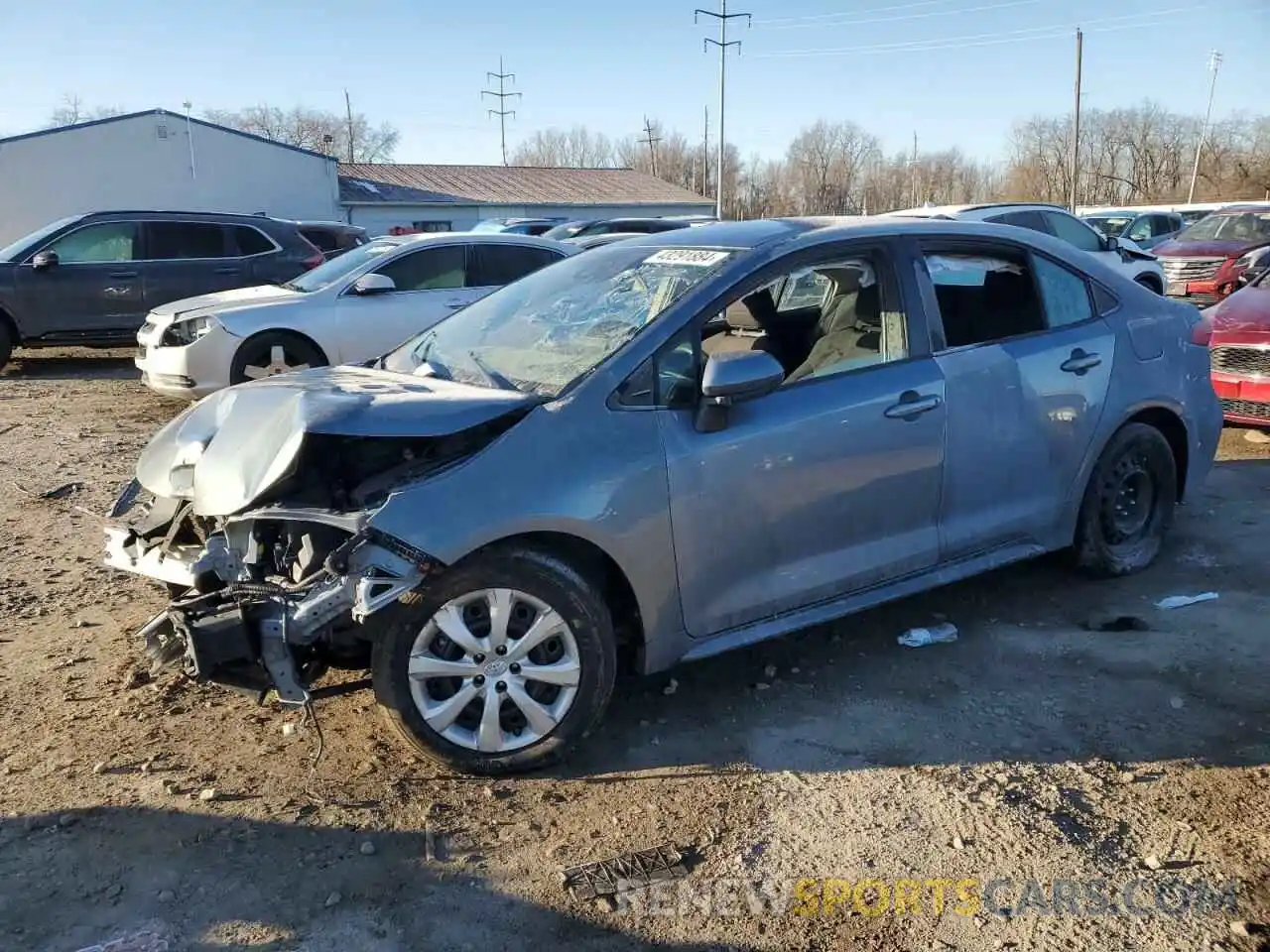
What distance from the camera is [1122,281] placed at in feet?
16.2

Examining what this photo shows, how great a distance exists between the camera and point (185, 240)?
12.6m

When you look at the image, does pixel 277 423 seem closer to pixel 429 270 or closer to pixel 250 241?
pixel 429 270

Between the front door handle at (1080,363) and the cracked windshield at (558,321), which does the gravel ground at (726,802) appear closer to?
the front door handle at (1080,363)

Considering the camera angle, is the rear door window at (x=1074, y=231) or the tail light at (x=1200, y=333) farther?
the rear door window at (x=1074, y=231)

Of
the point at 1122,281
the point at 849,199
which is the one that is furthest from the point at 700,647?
the point at 849,199

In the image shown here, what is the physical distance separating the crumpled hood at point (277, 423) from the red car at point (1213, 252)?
17407mm

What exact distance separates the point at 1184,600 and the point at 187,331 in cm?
809

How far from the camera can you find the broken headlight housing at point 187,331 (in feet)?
29.5

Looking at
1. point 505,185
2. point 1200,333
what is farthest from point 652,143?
point 1200,333

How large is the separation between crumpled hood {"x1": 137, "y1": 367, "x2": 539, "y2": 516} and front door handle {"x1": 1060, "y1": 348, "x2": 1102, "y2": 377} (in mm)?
2532

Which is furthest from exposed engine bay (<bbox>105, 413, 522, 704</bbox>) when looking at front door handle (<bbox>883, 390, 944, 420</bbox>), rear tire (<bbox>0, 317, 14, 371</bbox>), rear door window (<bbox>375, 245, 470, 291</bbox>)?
rear tire (<bbox>0, 317, 14, 371</bbox>)

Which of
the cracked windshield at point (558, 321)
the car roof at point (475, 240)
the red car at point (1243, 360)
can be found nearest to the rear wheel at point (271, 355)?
the car roof at point (475, 240)

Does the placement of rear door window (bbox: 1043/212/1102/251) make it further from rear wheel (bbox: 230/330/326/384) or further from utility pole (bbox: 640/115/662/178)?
utility pole (bbox: 640/115/662/178)

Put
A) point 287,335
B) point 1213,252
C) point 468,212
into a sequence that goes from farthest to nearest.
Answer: point 468,212 → point 1213,252 → point 287,335
